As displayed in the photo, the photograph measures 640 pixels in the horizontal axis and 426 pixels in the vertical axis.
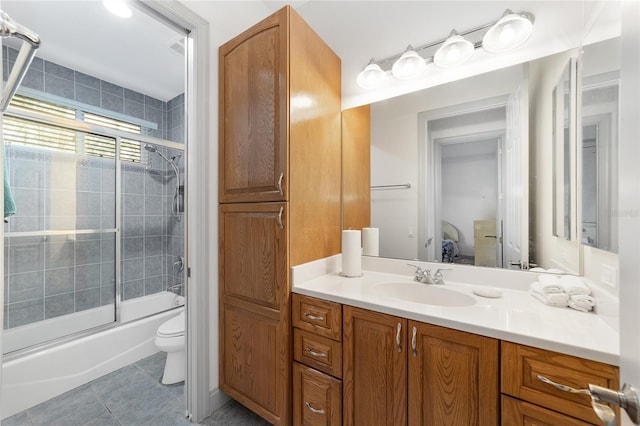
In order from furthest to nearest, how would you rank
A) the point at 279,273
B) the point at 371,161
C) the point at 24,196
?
the point at 24,196 → the point at 371,161 → the point at 279,273

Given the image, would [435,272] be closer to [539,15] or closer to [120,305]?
[539,15]

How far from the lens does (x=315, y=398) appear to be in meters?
1.23

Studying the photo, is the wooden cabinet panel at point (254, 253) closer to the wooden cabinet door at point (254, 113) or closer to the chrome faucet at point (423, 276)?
the wooden cabinet door at point (254, 113)

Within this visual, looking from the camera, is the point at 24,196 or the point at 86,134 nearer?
the point at 24,196

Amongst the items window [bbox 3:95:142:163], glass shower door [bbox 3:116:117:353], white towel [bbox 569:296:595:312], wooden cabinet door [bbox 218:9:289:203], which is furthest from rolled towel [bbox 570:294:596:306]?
window [bbox 3:95:142:163]

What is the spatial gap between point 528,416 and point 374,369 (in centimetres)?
51

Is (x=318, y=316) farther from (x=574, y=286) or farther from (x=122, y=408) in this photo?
(x=122, y=408)

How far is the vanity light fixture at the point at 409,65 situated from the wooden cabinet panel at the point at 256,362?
5.25 ft

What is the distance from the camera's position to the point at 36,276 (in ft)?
7.47

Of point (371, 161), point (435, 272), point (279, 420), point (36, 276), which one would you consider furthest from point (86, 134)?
point (435, 272)

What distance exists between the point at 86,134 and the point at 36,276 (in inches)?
54.3

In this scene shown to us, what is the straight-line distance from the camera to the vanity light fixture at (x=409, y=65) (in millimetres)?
1499

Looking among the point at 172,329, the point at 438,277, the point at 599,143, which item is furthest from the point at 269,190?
the point at 172,329

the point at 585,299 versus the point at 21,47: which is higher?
the point at 21,47
